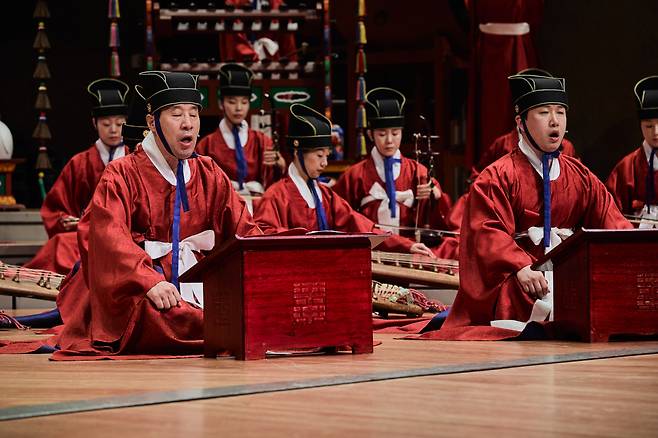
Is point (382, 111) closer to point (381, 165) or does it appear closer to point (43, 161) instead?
point (381, 165)

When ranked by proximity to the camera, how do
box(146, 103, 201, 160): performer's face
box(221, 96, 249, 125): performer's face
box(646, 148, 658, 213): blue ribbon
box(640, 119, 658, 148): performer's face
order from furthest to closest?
box(221, 96, 249, 125): performer's face < box(646, 148, 658, 213): blue ribbon < box(640, 119, 658, 148): performer's face < box(146, 103, 201, 160): performer's face

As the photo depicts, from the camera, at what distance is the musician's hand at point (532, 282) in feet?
17.3

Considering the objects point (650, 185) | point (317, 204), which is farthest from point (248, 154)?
point (650, 185)

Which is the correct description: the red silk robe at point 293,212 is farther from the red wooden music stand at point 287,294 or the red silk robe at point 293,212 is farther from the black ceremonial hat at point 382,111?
the red wooden music stand at point 287,294

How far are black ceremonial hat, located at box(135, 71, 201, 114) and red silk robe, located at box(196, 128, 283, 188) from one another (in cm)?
347

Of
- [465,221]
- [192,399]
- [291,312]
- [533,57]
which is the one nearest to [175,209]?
[291,312]

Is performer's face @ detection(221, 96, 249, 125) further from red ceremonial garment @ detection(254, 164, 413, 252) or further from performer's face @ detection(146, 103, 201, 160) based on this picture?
performer's face @ detection(146, 103, 201, 160)

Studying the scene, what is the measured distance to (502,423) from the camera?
9.93ft

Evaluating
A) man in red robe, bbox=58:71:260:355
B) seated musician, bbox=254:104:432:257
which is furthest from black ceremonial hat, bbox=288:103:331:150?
man in red robe, bbox=58:71:260:355

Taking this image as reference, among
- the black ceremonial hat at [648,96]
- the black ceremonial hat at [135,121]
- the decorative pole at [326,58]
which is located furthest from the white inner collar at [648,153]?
the black ceremonial hat at [135,121]

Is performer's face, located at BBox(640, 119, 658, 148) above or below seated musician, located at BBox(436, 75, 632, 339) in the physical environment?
above

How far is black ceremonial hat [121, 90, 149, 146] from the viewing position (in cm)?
565

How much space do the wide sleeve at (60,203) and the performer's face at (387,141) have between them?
199 cm

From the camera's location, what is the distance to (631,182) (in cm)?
795
